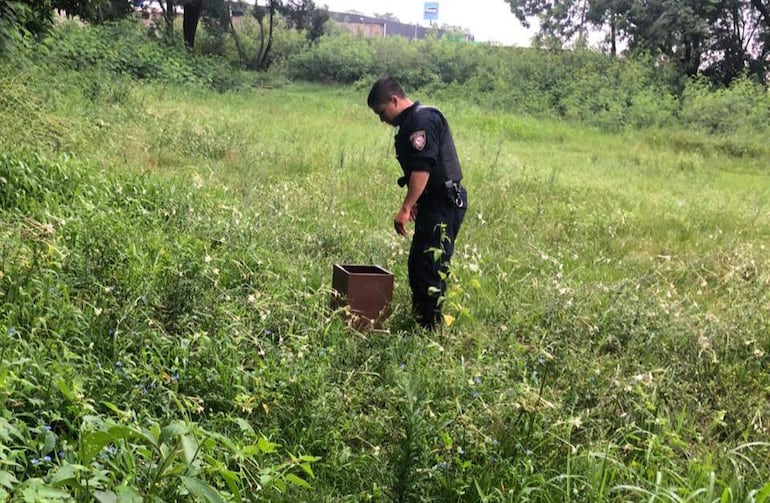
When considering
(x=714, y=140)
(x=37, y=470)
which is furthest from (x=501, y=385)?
(x=714, y=140)

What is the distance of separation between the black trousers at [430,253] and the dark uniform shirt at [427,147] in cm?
9

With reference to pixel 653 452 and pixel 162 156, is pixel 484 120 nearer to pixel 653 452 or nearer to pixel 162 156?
pixel 162 156

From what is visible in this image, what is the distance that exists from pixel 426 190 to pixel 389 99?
0.59m

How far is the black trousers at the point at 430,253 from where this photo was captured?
4.01m

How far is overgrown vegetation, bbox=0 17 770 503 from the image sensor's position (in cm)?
241

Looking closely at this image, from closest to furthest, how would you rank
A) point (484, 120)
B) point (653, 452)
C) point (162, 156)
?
1. point (653, 452)
2. point (162, 156)
3. point (484, 120)

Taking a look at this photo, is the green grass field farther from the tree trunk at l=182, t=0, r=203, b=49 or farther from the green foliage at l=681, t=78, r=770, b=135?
the tree trunk at l=182, t=0, r=203, b=49

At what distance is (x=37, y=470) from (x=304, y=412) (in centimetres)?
106

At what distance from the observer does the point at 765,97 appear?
1788 centimetres

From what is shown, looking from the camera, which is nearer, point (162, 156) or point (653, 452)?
point (653, 452)

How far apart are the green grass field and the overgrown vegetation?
0.06 ft

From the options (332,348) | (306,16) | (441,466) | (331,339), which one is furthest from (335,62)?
(441,466)

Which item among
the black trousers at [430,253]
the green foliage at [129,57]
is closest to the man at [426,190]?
the black trousers at [430,253]

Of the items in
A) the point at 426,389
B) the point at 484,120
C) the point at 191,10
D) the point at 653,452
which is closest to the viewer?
the point at 653,452
